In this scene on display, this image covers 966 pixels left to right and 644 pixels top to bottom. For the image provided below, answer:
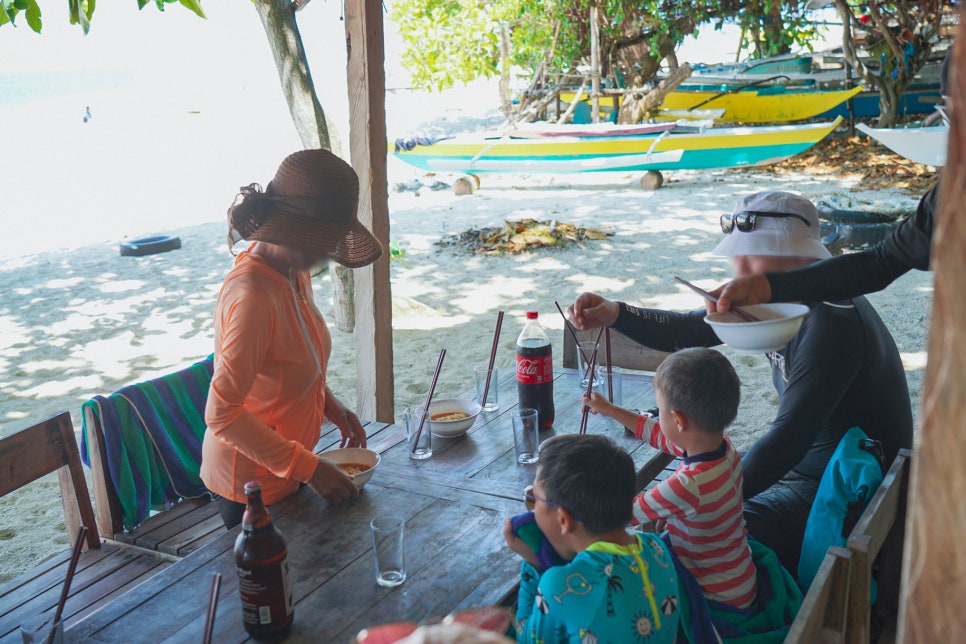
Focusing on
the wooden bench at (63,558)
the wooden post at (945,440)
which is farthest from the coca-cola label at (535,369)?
the wooden post at (945,440)

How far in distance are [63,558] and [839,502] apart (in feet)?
8.54

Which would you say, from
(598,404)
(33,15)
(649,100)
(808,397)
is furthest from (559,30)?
(808,397)

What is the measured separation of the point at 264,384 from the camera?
2.47 metres

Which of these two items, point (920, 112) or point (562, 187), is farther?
point (920, 112)

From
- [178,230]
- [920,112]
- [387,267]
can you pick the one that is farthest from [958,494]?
[920,112]

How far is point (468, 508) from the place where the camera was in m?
2.29

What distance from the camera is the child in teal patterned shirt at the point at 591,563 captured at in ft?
5.41

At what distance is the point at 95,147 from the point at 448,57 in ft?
49.4

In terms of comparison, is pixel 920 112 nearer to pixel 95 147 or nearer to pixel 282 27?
pixel 282 27

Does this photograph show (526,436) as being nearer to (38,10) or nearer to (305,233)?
(305,233)

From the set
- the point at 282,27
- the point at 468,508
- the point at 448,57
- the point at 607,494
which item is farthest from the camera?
the point at 448,57

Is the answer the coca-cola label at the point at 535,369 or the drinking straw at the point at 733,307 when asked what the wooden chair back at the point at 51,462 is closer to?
the coca-cola label at the point at 535,369

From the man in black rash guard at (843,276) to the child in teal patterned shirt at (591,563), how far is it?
813 millimetres

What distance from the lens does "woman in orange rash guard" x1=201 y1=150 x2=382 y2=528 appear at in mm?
2246
